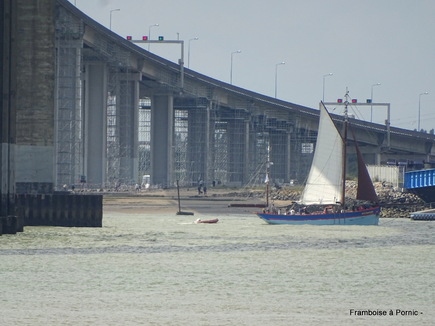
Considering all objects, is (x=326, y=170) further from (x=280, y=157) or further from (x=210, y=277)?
(x=280, y=157)

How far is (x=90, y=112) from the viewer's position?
5217 inches

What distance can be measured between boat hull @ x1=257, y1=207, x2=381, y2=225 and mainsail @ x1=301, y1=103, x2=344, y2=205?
278 cm

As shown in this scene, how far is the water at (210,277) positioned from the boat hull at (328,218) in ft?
41.2

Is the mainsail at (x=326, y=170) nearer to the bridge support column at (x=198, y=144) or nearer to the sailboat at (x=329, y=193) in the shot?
the sailboat at (x=329, y=193)

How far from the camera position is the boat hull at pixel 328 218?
81938 mm

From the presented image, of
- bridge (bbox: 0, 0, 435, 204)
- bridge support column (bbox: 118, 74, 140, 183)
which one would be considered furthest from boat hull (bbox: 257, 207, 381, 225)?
bridge support column (bbox: 118, 74, 140, 183)

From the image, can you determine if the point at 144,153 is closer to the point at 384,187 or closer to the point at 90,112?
the point at 90,112

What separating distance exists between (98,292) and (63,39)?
78.6m

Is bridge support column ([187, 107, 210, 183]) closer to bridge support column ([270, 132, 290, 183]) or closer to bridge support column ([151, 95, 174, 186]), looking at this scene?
bridge support column ([151, 95, 174, 186])

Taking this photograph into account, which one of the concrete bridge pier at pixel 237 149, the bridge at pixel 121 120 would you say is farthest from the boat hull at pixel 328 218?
the concrete bridge pier at pixel 237 149

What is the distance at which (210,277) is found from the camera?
138ft

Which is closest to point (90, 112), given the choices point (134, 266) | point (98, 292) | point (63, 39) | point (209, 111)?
point (63, 39)

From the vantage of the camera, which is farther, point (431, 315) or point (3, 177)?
point (3, 177)

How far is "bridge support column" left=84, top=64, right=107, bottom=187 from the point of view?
13114 centimetres
